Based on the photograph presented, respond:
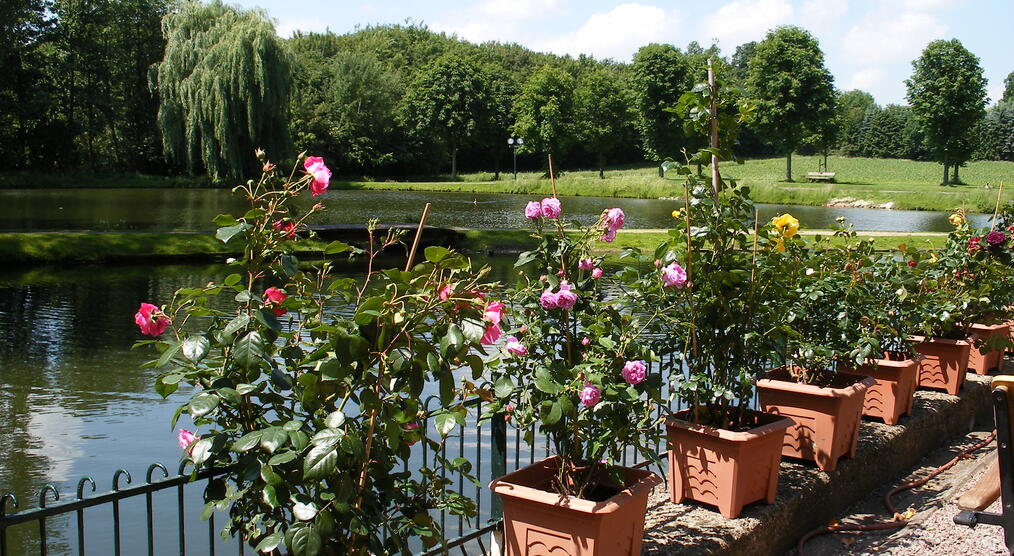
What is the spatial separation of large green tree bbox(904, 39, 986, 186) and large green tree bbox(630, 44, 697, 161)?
45.0ft

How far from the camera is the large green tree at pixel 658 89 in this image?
55406 millimetres

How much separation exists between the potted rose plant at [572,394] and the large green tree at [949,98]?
163ft

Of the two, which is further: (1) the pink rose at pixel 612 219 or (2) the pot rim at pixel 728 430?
(2) the pot rim at pixel 728 430

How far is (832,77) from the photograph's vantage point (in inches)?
2053

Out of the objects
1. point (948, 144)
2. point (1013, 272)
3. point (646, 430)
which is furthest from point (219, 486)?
point (948, 144)

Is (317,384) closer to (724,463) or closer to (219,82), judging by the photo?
(724,463)

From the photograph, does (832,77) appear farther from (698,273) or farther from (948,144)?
(698,273)

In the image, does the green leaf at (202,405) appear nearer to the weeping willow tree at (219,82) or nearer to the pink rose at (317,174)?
the pink rose at (317,174)

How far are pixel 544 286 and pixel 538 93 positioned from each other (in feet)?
195

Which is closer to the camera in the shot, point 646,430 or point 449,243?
point 646,430

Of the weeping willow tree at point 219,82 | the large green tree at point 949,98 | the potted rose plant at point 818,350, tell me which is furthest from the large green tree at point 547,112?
the potted rose plant at point 818,350

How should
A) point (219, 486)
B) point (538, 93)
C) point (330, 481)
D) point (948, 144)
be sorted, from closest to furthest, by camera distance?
point (330, 481) → point (219, 486) → point (948, 144) → point (538, 93)

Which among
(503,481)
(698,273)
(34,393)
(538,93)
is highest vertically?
(538,93)

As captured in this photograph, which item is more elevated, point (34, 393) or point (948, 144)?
point (948, 144)
